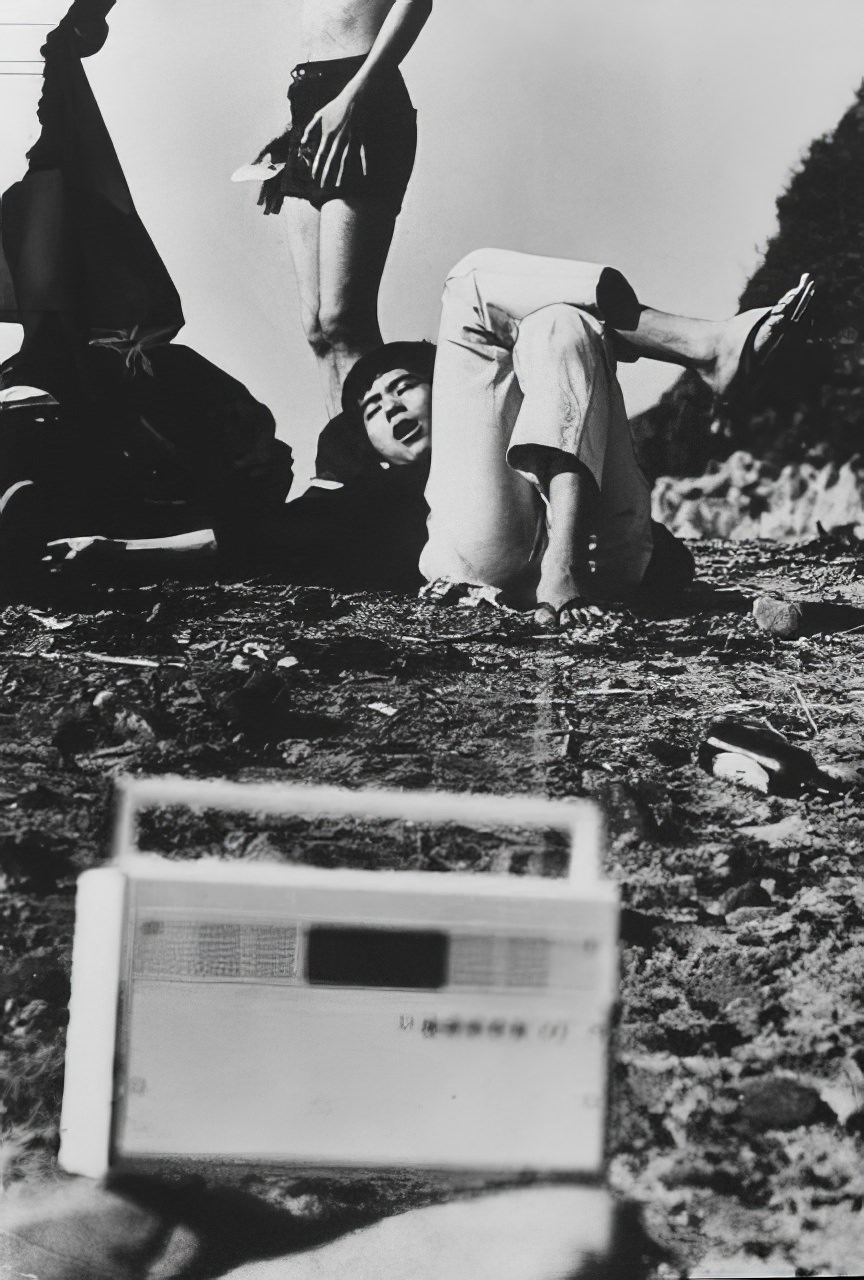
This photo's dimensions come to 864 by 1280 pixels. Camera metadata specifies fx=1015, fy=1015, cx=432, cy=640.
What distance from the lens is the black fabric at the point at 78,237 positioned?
2.36m

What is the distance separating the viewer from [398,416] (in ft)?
7.90

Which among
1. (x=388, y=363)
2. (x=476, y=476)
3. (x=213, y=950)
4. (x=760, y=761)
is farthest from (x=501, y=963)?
(x=388, y=363)

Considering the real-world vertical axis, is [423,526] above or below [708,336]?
below

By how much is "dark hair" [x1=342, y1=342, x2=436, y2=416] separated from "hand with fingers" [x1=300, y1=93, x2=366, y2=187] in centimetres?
41

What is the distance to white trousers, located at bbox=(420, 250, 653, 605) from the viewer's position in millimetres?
2367

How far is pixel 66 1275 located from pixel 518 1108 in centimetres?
94

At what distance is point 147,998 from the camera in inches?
80.0

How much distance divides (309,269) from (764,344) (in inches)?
42.9

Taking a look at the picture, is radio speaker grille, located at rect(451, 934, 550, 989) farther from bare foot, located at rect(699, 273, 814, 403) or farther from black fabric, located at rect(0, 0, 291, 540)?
bare foot, located at rect(699, 273, 814, 403)

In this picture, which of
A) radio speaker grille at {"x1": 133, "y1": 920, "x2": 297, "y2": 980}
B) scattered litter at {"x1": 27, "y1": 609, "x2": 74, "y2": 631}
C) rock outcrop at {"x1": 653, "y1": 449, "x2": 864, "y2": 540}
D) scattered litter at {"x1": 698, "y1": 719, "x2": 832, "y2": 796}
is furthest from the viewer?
rock outcrop at {"x1": 653, "y1": 449, "x2": 864, "y2": 540}

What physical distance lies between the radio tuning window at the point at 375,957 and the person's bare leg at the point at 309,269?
47.9 inches

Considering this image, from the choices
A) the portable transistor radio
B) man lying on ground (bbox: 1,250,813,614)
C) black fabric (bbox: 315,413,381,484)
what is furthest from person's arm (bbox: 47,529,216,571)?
the portable transistor radio

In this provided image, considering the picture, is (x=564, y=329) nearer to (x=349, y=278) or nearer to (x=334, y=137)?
(x=349, y=278)

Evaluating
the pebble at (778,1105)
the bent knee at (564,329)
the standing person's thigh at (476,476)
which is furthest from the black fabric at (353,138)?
the pebble at (778,1105)
